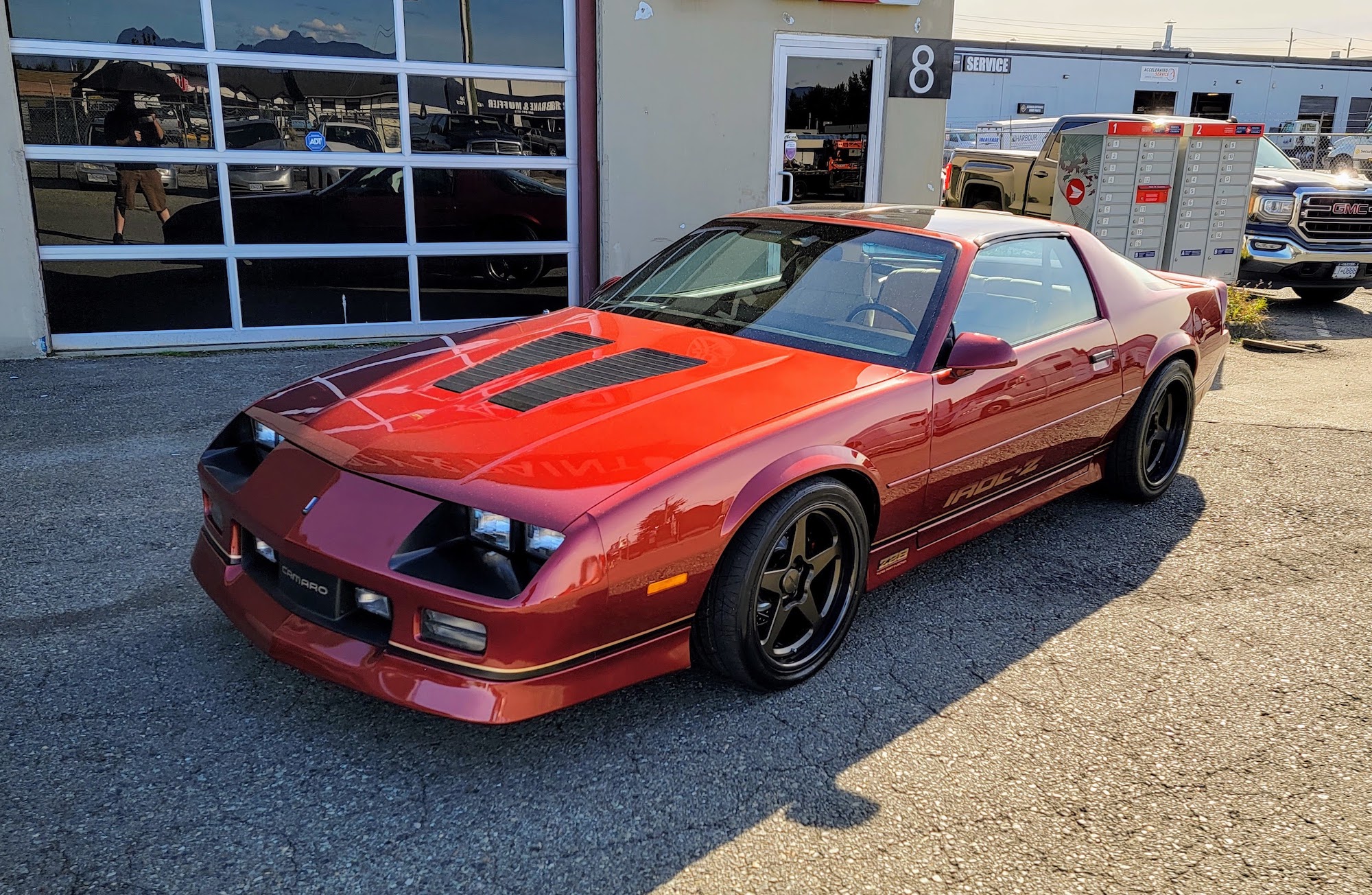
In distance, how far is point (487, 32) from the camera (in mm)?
8094

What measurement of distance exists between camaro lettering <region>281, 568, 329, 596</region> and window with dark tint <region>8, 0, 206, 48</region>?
20.0ft

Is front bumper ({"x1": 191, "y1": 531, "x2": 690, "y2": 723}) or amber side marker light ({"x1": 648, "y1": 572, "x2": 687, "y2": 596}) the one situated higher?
amber side marker light ({"x1": 648, "y1": 572, "x2": 687, "y2": 596})

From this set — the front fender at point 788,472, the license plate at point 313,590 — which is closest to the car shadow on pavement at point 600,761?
the license plate at point 313,590

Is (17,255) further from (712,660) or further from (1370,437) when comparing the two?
(1370,437)

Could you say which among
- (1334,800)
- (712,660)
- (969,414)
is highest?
(969,414)

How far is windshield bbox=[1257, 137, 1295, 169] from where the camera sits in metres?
12.1

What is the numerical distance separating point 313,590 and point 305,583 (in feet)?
0.12

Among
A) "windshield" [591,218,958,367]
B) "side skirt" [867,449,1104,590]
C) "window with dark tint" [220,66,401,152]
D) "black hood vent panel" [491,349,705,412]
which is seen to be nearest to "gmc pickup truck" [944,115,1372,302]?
"window with dark tint" [220,66,401,152]

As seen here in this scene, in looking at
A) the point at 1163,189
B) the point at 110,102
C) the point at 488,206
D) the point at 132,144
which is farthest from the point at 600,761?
the point at 1163,189

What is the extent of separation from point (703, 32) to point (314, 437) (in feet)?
21.1

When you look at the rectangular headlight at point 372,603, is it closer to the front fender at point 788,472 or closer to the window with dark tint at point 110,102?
the front fender at point 788,472

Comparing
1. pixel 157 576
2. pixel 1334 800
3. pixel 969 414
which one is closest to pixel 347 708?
pixel 157 576

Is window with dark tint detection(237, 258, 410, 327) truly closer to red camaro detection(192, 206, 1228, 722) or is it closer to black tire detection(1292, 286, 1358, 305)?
red camaro detection(192, 206, 1228, 722)

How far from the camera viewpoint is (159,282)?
25.1 feet
